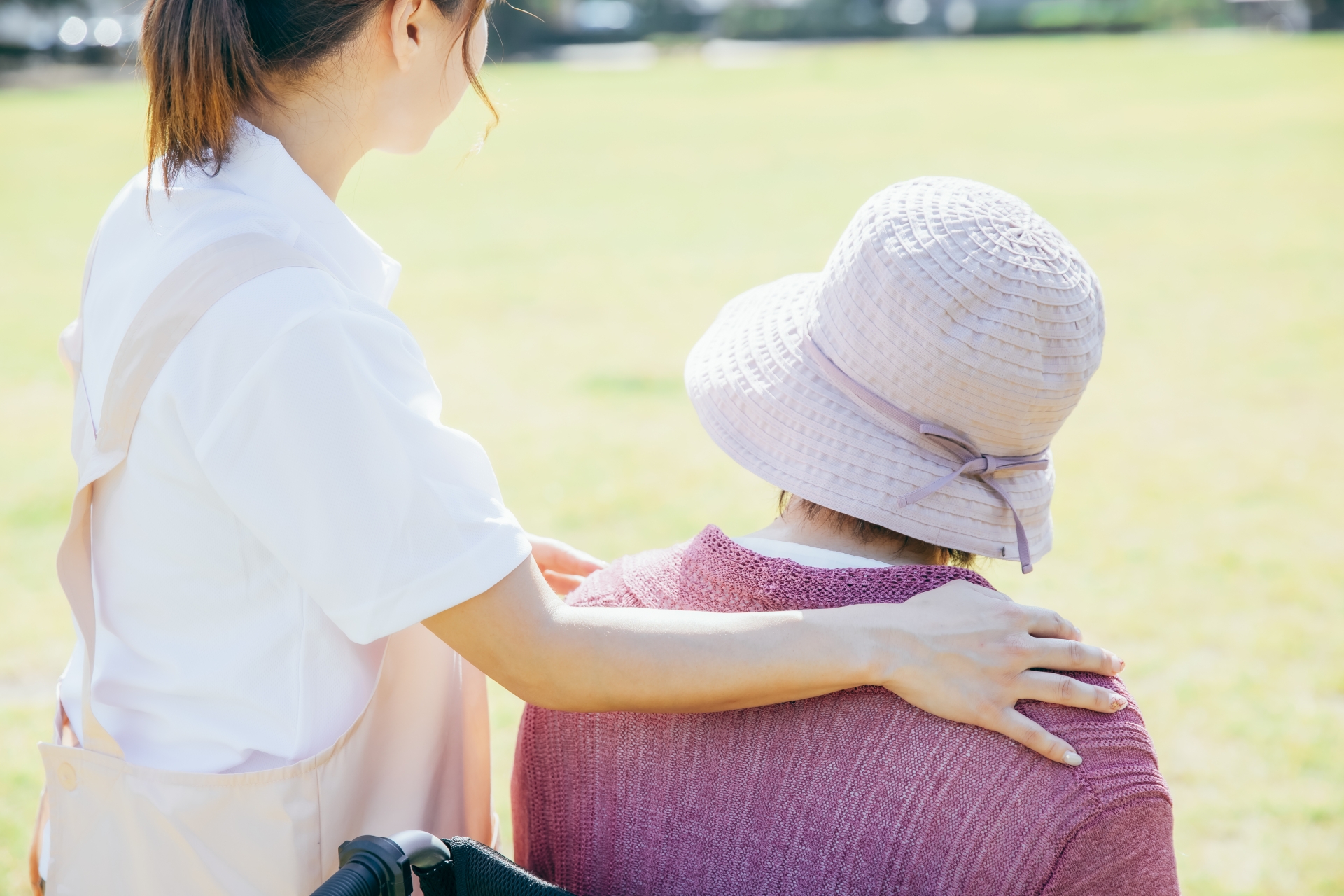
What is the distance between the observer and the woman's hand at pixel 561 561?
1.92m

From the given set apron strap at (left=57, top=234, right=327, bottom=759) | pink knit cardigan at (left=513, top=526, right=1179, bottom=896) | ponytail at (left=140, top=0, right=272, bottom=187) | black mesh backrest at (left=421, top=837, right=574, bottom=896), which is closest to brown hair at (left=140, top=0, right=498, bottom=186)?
ponytail at (left=140, top=0, right=272, bottom=187)

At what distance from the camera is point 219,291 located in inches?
48.4

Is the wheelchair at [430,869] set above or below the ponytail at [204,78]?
below

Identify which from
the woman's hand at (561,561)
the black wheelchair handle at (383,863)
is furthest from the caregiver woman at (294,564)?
the woman's hand at (561,561)

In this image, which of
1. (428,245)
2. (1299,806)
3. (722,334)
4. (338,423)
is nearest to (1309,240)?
(428,245)

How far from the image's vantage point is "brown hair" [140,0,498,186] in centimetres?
139

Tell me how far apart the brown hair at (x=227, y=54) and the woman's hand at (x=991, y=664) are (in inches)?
36.4

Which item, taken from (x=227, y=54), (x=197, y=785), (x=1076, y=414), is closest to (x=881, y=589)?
(x=197, y=785)

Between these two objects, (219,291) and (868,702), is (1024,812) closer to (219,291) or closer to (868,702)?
(868,702)

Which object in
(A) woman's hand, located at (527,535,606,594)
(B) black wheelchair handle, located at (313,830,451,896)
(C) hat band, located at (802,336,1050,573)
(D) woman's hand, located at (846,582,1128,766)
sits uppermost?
(C) hat band, located at (802,336,1050,573)

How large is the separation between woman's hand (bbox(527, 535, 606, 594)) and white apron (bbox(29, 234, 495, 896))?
0.46 metres

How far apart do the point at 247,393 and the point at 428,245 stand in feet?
36.2

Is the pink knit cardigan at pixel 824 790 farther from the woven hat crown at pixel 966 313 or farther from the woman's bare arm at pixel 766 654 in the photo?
the woven hat crown at pixel 966 313

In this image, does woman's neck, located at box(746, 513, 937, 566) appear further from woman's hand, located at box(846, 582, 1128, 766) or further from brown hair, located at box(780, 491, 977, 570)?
woman's hand, located at box(846, 582, 1128, 766)
